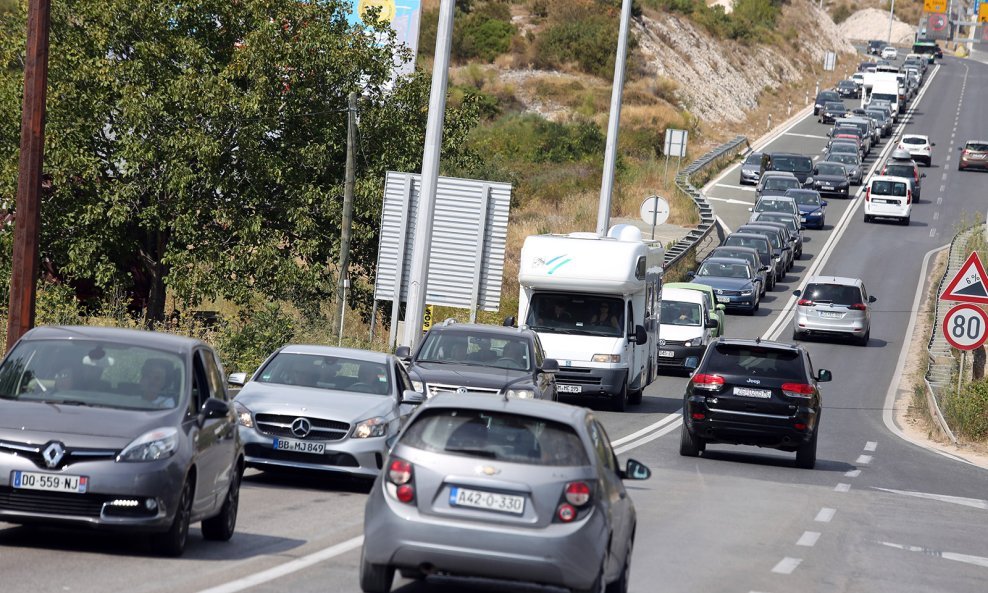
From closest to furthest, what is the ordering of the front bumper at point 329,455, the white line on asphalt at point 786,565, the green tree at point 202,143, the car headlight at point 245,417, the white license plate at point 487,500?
the white license plate at point 487,500 < the white line on asphalt at point 786,565 < the front bumper at point 329,455 < the car headlight at point 245,417 < the green tree at point 202,143

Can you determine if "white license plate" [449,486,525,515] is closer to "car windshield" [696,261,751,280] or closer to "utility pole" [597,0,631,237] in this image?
"utility pole" [597,0,631,237]

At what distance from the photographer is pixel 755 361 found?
21203 millimetres

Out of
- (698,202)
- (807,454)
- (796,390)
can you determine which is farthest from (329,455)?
(698,202)

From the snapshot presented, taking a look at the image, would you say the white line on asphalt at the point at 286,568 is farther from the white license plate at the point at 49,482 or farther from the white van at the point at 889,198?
the white van at the point at 889,198

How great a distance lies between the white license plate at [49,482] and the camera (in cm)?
977

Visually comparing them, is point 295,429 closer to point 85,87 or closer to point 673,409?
point 673,409

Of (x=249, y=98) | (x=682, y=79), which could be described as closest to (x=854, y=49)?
(x=682, y=79)

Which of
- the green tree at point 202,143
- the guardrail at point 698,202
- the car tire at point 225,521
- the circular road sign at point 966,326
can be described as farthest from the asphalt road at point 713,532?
the guardrail at point 698,202

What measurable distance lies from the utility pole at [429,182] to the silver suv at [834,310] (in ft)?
60.8

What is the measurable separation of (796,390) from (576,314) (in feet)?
21.9

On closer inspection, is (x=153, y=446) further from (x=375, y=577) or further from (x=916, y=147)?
(x=916, y=147)

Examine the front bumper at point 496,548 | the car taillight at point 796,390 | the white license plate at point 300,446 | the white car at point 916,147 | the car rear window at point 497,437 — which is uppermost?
the white car at point 916,147

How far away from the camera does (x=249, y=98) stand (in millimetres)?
30984

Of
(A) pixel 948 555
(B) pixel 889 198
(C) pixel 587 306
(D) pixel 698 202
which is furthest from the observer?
(B) pixel 889 198
